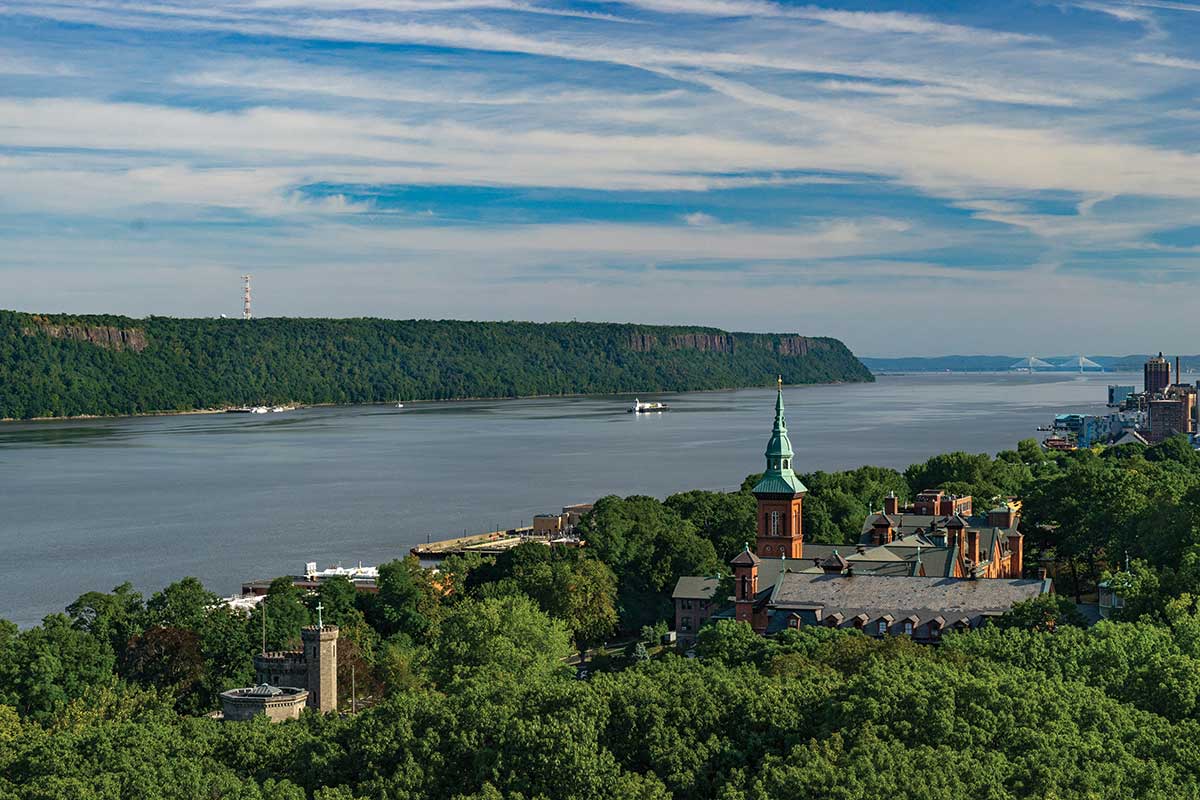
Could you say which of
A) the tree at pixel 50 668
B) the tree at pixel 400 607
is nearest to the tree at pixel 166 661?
the tree at pixel 50 668

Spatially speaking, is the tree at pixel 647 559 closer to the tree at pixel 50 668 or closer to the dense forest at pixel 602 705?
the dense forest at pixel 602 705

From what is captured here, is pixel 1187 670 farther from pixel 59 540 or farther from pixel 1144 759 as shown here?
pixel 59 540

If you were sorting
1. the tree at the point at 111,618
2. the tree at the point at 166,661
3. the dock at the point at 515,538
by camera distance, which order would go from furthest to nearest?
the dock at the point at 515,538, the tree at the point at 111,618, the tree at the point at 166,661

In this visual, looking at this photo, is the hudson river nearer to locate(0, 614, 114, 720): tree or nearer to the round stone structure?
locate(0, 614, 114, 720): tree

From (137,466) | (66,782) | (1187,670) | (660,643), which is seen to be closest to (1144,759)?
(1187,670)

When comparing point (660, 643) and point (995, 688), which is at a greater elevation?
point (995, 688)
